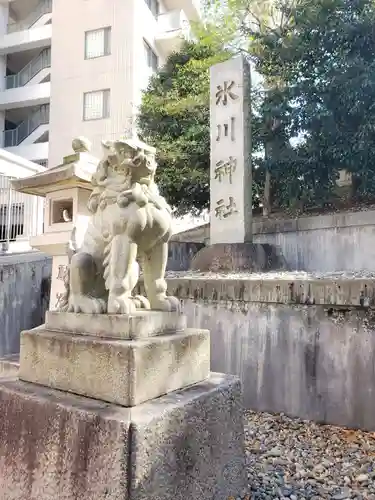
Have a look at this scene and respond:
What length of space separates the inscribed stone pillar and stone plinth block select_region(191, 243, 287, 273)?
8.7 inches

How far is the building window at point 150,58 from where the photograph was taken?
1579cm

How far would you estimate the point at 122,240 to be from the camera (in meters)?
2.12

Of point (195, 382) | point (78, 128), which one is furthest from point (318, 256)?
point (78, 128)

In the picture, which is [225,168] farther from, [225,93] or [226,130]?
[225,93]

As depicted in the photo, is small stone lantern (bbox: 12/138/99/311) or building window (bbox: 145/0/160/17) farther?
building window (bbox: 145/0/160/17)

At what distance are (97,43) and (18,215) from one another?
10422 millimetres

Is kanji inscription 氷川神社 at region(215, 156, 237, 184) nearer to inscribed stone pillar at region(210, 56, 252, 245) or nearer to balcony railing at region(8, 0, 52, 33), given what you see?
inscribed stone pillar at region(210, 56, 252, 245)

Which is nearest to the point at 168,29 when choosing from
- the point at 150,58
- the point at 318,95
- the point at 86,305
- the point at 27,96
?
the point at 150,58

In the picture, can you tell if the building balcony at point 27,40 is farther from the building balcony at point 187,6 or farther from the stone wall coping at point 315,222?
the stone wall coping at point 315,222

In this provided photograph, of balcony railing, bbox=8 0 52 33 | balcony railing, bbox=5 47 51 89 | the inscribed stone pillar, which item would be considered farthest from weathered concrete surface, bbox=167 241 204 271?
balcony railing, bbox=8 0 52 33

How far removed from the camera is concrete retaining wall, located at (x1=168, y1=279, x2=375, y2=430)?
353cm

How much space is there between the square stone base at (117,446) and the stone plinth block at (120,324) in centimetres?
34

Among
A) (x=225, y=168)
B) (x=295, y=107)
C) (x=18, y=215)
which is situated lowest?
(x=18, y=215)

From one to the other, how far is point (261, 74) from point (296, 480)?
8.61 m
